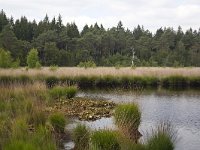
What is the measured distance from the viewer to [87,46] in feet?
232

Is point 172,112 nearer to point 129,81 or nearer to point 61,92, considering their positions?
point 61,92

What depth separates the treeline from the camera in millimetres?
56969

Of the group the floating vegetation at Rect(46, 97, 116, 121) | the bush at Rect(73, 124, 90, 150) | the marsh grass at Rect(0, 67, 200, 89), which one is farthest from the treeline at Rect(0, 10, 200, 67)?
the bush at Rect(73, 124, 90, 150)

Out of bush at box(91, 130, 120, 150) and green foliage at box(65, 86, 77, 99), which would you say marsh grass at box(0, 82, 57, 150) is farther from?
green foliage at box(65, 86, 77, 99)

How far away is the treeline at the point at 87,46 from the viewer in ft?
187

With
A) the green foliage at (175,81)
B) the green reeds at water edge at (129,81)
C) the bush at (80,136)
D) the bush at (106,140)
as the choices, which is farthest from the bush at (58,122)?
the green foliage at (175,81)

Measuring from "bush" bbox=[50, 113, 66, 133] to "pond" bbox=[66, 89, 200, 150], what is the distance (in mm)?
699

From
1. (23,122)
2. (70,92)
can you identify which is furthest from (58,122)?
(70,92)

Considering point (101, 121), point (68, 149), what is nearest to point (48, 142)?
point (68, 149)

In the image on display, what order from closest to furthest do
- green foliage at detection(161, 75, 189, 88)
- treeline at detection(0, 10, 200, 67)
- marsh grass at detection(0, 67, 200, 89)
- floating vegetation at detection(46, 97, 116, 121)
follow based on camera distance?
1. floating vegetation at detection(46, 97, 116, 121)
2. marsh grass at detection(0, 67, 200, 89)
3. green foliage at detection(161, 75, 189, 88)
4. treeline at detection(0, 10, 200, 67)

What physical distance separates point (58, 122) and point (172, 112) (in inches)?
212

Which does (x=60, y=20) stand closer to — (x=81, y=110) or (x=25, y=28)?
(x=25, y=28)

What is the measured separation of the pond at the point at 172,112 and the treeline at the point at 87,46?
3522cm

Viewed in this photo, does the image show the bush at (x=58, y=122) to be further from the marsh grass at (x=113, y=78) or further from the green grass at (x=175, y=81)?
the green grass at (x=175, y=81)
